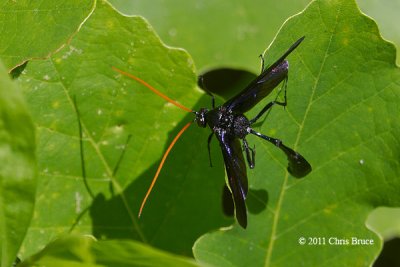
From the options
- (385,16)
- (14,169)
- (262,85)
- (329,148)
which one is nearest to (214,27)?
(262,85)

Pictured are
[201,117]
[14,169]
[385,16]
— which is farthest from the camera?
[385,16]

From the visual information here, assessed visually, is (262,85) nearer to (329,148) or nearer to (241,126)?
(241,126)

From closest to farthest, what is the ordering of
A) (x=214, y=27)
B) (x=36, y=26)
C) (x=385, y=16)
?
(x=36, y=26) → (x=214, y=27) → (x=385, y=16)

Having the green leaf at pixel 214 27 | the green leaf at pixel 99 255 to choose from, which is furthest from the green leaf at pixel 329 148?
the green leaf at pixel 214 27

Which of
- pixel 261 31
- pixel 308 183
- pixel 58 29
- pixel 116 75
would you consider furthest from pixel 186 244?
pixel 261 31

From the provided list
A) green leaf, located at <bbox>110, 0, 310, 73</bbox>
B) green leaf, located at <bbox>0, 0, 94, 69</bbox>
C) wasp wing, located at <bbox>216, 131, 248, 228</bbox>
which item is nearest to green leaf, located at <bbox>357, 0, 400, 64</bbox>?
green leaf, located at <bbox>110, 0, 310, 73</bbox>

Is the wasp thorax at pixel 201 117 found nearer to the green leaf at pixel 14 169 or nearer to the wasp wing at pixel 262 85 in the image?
the wasp wing at pixel 262 85
